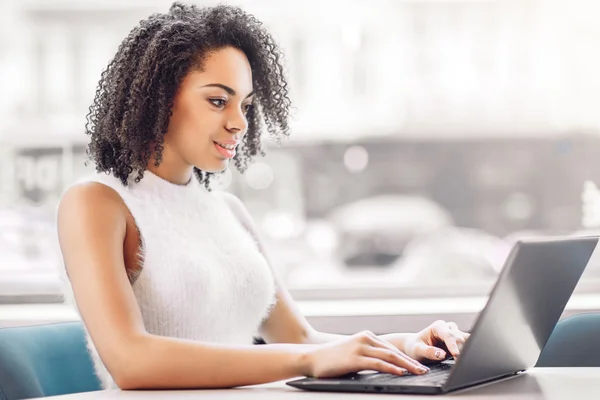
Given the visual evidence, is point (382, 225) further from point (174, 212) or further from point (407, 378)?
point (407, 378)

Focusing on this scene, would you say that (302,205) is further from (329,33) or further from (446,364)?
(446,364)

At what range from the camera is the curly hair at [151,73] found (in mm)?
1610

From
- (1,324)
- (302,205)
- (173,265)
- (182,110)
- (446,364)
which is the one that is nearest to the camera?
(446,364)

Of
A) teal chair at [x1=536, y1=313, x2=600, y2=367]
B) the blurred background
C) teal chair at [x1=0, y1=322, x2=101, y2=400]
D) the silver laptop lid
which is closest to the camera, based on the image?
the silver laptop lid

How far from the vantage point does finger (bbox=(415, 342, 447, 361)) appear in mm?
1381

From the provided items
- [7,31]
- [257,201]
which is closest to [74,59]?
[7,31]

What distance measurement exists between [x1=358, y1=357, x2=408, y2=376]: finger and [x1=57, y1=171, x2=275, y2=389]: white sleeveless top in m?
0.51

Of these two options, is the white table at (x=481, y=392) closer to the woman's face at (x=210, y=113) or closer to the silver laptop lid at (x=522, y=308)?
the silver laptop lid at (x=522, y=308)

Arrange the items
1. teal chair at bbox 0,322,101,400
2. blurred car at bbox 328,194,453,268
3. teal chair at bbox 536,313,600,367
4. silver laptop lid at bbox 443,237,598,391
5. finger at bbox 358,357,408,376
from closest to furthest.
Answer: silver laptop lid at bbox 443,237,598,391 → finger at bbox 358,357,408,376 → teal chair at bbox 0,322,101,400 → teal chair at bbox 536,313,600,367 → blurred car at bbox 328,194,453,268

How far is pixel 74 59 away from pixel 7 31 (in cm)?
25

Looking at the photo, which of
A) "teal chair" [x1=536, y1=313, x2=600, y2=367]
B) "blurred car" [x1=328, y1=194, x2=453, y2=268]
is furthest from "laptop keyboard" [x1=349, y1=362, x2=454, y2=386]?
"blurred car" [x1=328, y1=194, x2=453, y2=268]

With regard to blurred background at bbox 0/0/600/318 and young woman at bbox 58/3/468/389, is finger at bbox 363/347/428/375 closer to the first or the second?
young woman at bbox 58/3/468/389

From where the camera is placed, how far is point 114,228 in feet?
4.72

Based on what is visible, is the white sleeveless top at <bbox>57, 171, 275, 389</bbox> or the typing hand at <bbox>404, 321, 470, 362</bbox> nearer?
the typing hand at <bbox>404, 321, 470, 362</bbox>
